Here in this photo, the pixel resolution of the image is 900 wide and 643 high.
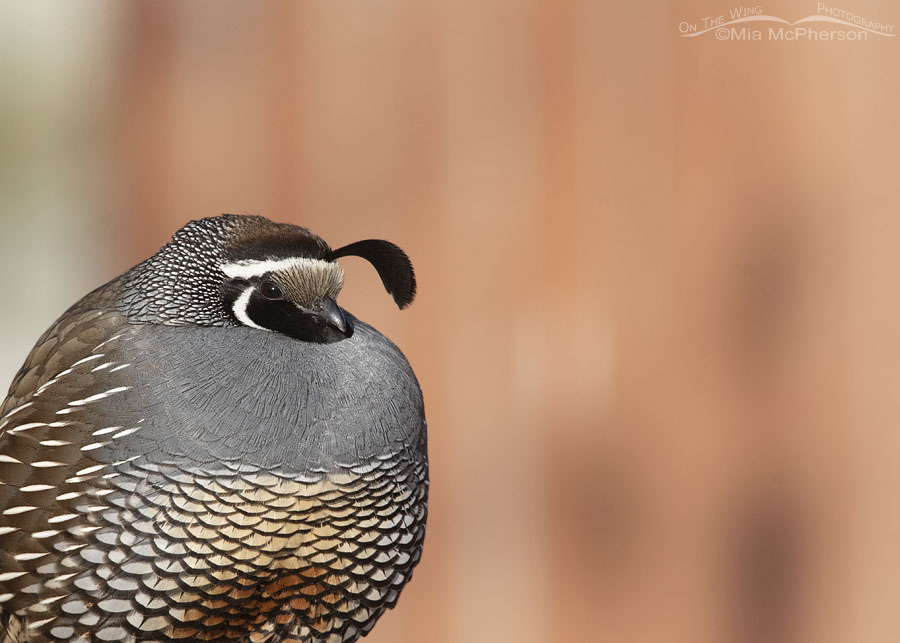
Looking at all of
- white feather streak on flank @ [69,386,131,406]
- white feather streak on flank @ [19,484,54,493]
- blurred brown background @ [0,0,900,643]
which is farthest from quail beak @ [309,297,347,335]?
blurred brown background @ [0,0,900,643]

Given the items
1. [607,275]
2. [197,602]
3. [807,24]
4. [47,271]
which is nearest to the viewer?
[197,602]

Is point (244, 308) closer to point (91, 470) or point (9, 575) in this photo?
point (91, 470)

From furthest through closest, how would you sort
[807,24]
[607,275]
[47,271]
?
1. [47,271]
2. [607,275]
3. [807,24]

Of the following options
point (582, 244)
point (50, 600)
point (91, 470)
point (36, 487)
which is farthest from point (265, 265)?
point (582, 244)

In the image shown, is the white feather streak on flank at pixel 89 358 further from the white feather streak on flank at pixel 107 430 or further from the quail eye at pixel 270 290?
the quail eye at pixel 270 290

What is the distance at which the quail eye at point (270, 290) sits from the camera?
5.91 ft

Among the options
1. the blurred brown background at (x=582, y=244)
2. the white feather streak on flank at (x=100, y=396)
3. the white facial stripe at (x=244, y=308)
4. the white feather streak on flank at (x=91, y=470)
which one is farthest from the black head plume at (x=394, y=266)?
the blurred brown background at (x=582, y=244)

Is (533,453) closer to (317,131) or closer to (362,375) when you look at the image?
(317,131)

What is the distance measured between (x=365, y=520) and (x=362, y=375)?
0.86 feet

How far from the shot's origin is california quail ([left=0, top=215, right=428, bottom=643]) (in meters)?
1.73

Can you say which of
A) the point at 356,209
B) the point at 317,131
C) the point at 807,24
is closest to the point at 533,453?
the point at 356,209

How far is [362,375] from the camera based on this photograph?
6.21 ft

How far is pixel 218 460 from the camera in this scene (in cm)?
174

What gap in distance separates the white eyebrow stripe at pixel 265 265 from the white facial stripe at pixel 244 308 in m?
0.04
